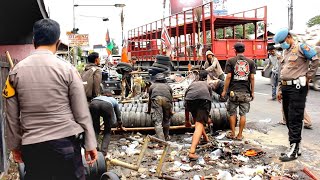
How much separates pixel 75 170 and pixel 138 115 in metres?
4.90

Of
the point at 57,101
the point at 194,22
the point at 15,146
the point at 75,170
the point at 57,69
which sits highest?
the point at 194,22

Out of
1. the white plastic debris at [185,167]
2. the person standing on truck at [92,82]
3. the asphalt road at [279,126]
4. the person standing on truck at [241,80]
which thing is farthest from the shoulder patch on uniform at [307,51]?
the person standing on truck at [92,82]

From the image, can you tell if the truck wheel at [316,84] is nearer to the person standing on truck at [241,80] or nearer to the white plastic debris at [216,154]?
the person standing on truck at [241,80]

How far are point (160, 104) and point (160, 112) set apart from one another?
171 mm

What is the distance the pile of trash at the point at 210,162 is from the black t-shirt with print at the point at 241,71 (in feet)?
3.45

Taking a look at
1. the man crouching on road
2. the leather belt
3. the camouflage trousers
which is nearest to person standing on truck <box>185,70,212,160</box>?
the camouflage trousers

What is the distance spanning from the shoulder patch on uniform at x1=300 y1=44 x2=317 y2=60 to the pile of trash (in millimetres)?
1665

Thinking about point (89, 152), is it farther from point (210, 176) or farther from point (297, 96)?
point (297, 96)

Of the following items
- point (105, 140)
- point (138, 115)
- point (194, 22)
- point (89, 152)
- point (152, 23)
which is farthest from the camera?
point (152, 23)

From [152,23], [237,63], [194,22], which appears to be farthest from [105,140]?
[152,23]

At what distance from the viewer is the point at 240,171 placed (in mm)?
5250

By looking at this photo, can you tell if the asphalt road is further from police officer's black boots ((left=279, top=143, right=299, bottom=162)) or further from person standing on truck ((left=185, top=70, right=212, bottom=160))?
person standing on truck ((left=185, top=70, right=212, bottom=160))

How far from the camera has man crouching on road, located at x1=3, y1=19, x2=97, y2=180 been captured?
272 centimetres

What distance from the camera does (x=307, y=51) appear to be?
5.45 m
